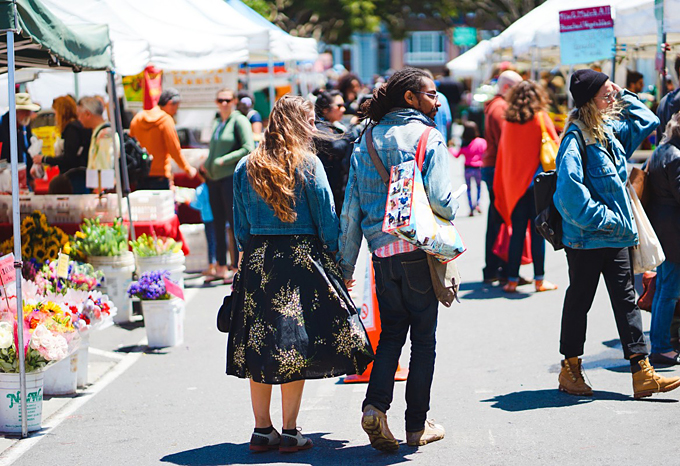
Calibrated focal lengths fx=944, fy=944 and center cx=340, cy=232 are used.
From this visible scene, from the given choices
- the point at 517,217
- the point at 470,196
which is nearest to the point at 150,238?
the point at 517,217

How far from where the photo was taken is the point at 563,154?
5.41 m

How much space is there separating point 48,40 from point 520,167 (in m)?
4.62

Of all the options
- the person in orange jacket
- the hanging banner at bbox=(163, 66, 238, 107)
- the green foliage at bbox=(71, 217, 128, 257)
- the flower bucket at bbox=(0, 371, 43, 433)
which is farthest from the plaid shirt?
the hanging banner at bbox=(163, 66, 238, 107)

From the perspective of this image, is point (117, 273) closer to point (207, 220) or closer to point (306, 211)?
point (207, 220)

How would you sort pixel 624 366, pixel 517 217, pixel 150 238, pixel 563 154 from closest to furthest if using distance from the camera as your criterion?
pixel 563 154 < pixel 624 366 < pixel 150 238 < pixel 517 217

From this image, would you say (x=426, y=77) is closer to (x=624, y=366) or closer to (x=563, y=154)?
(x=563, y=154)

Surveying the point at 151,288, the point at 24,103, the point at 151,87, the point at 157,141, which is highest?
the point at 151,87

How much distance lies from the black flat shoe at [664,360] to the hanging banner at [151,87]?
24.4 ft

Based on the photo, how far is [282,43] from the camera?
12477 millimetres

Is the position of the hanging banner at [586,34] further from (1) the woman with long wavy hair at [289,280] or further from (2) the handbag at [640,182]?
(1) the woman with long wavy hair at [289,280]

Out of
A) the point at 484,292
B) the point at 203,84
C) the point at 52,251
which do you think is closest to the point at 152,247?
the point at 52,251

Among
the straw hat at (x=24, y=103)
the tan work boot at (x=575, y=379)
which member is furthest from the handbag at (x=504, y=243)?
the straw hat at (x=24, y=103)

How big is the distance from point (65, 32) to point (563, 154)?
11.3ft

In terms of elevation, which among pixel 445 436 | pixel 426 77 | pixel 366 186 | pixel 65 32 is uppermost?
pixel 65 32
